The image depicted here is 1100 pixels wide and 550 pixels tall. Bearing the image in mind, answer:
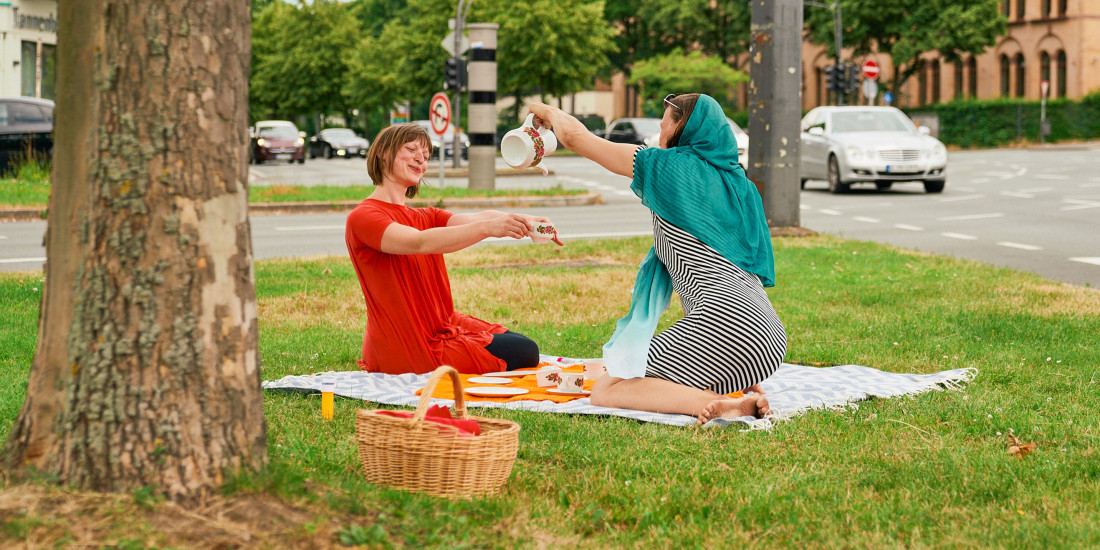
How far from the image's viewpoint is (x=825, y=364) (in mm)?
6465

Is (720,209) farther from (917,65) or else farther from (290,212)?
(917,65)

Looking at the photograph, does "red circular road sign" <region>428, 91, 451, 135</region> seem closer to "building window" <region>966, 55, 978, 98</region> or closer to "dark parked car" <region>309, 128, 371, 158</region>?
"dark parked car" <region>309, 128, 371, 158</region>

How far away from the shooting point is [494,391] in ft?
18.3

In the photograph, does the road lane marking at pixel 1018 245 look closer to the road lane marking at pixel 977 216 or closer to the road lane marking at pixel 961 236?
the road lane marking at pixel 961 236

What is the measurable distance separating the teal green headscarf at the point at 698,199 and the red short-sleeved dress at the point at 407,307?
1.06 meters

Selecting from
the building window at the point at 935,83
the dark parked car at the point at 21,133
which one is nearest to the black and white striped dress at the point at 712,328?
the dark parked car at the point at 21,133

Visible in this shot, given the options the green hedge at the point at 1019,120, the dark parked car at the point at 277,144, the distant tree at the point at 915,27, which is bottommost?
the dark parked car at the point at 277,144

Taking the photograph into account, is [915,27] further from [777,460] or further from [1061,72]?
[777,460]

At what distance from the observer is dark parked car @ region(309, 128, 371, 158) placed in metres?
50.8

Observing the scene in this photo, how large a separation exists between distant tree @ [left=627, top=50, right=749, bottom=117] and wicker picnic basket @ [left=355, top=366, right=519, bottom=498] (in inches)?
2172

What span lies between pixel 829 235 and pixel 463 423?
10.3 metres

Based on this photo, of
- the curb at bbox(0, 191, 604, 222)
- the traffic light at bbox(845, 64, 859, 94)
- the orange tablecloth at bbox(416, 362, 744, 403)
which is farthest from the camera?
the traffic light at bbox(845, 64, 859, 94)

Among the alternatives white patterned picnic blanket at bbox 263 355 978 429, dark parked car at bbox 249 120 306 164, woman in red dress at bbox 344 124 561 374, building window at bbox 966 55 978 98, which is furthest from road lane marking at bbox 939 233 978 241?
building window at bbox 966 55 978 98

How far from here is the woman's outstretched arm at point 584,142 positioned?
16.6 ft
